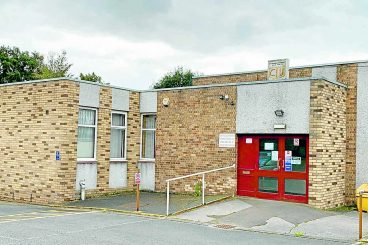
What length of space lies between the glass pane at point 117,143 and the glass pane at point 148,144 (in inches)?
35.6

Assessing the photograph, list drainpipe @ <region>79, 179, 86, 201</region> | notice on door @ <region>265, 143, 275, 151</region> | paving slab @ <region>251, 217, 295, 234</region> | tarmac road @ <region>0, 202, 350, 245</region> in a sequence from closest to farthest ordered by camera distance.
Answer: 1. tarmac road @ <region>0, 202, 350, 245</region>
2. paving slab @ <region>251, 217, 295, 234</region>
3. notice on door @ <region>265, 143, 275, 151</region>
4. drainpipe @ <region>79, 179, 86, 201</region>

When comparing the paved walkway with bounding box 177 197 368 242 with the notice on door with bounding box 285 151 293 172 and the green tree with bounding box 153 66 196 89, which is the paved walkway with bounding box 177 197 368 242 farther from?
the green tree with bounding box 153 66 196 89

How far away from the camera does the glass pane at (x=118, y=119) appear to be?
58.9 feet

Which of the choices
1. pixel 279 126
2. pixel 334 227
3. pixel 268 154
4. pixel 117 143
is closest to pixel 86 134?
pixel 117 143

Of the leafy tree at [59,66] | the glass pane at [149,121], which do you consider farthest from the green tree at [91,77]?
the glass pane at [149,121]

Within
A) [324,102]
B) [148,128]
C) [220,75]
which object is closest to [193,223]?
[324,102]

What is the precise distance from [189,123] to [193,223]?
5530 mm

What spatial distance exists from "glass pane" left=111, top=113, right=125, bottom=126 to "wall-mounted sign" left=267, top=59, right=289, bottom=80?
564 cm

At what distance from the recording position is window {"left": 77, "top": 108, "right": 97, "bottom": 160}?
651 inches

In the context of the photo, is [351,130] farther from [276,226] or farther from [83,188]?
[83,188]

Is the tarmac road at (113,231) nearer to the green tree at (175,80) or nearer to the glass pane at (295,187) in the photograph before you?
the glass pane at (295,187)

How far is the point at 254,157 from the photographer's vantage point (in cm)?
1577

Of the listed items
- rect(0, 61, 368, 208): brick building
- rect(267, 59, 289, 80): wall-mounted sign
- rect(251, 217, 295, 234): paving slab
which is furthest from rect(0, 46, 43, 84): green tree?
rect(251, 217, 295, 234): paving slab

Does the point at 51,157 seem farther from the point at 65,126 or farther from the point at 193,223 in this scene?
the point at 193,223
